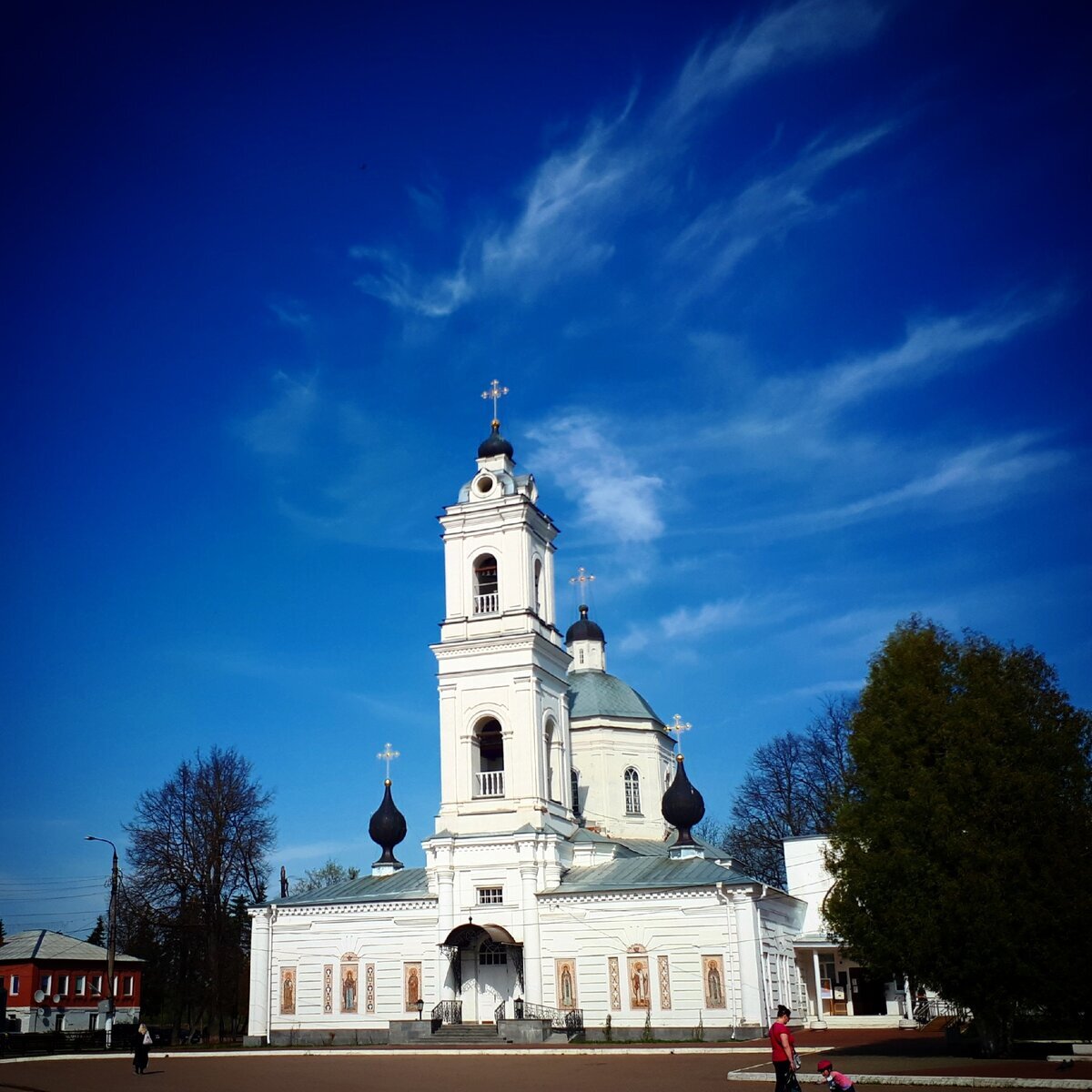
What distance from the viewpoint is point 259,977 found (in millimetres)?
39344

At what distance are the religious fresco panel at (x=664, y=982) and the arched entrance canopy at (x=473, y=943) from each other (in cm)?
451

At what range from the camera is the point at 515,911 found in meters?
37.0

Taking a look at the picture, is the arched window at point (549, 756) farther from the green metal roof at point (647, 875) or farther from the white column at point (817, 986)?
the white column at point (817, 986)

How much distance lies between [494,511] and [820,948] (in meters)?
18.7

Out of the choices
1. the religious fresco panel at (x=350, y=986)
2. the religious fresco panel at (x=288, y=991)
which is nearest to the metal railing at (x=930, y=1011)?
the religious fresco panel at (x=350, y=986)

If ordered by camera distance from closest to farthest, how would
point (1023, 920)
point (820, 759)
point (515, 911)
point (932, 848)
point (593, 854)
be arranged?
point (1023, 920), point (932, 848), point (515, 911), point (593, 854), point (820, 759)

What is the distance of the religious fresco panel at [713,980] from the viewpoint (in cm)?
3375

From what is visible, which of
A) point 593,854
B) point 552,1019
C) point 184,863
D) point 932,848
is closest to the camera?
point 932,848

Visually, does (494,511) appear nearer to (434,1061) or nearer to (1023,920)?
(434,1061)

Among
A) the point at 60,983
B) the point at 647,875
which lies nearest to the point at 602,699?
the point at 647,875

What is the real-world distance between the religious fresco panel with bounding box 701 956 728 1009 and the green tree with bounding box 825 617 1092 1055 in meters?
10.3

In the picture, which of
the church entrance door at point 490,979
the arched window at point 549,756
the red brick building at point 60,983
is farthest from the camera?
the red brick building at point 60,983

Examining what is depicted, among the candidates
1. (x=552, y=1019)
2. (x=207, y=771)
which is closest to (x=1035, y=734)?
(x=552, y=1019)

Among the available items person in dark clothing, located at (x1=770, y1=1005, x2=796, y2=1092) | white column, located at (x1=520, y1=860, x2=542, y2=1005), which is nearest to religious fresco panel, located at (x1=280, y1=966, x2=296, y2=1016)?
white column, located at (x1=520, y1=860, x2=542, y2=1005)
